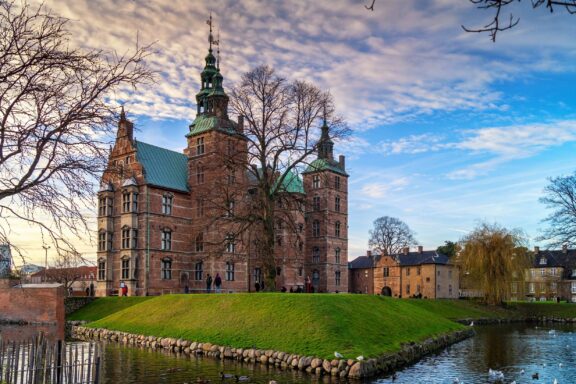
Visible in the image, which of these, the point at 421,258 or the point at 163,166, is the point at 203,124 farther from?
the point at 421,258

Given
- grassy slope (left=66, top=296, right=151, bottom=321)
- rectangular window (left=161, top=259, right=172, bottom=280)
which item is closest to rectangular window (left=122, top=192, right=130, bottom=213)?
rectangular window (left=161, top=259, right=172, bottom=280)

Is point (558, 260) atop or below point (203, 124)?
below

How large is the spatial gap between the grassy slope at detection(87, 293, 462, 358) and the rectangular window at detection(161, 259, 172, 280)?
1461 centimetres

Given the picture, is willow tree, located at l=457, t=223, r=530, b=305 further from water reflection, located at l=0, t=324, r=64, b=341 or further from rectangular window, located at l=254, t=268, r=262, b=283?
water reflection, located at l=0, t=324, r=64, b=341

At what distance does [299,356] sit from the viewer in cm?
2484

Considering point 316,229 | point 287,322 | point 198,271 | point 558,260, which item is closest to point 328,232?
point 316,229

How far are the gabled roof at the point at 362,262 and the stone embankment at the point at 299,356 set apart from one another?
59.8m

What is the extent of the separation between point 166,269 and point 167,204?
6788mm

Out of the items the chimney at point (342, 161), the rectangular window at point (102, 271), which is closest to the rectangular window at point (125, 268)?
the rectangular window at point (102, 271)

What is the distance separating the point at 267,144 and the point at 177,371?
2100cm

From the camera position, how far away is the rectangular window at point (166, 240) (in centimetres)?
5519

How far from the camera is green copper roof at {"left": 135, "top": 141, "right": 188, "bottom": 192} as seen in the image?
55719mm

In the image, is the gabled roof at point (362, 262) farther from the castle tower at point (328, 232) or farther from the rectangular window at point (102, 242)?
the rectangular window at point (102, 242)

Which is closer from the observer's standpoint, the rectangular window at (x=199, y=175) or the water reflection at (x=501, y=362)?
the water reflection at (x=501, y=362)
